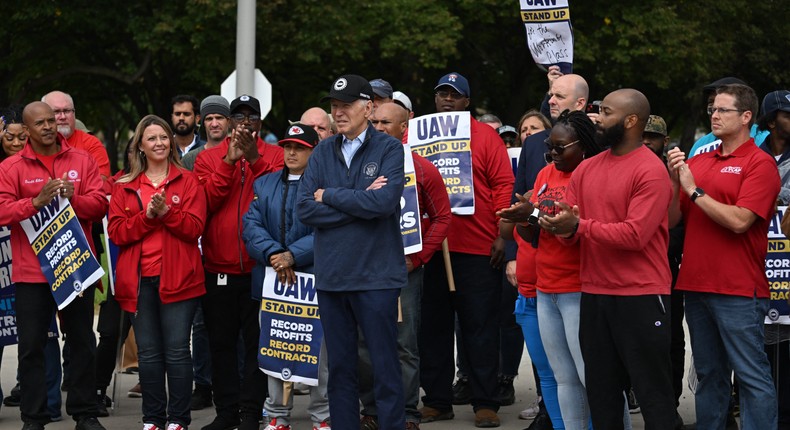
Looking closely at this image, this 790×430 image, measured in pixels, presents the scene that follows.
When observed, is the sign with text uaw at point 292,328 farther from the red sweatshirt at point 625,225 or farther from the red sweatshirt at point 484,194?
the red sweatshirt at point 625,225

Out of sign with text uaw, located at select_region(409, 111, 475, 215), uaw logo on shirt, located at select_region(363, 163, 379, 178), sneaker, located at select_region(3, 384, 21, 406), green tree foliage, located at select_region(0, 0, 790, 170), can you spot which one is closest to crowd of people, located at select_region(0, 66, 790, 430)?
uaw logo on shirt, located at select_region(363, 163, 379, 178)

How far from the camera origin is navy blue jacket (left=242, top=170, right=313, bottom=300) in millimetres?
7320

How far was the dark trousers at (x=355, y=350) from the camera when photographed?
6.54m

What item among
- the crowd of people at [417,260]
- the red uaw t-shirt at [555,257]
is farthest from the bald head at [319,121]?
the red uaw t-shirt at [555,257]

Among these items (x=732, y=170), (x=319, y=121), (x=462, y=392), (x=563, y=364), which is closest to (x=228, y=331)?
(x=319, y=121)

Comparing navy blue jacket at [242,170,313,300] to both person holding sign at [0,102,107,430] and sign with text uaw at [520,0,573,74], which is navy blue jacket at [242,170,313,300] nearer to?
person holding sign at [0,102,107,430]

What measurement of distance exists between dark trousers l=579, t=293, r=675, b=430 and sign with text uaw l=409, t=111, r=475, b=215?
2205 mm

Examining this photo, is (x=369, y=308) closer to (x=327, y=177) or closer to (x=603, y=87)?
(x=327, y=177)

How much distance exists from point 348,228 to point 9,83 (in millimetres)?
23890

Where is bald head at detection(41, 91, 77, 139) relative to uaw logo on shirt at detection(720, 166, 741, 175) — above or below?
above

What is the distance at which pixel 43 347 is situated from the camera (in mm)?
7656

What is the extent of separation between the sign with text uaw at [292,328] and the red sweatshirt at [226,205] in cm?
49

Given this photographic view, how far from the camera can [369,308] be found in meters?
6.51

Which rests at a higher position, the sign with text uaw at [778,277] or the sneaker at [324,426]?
the sign with text uaw at [778,277]
